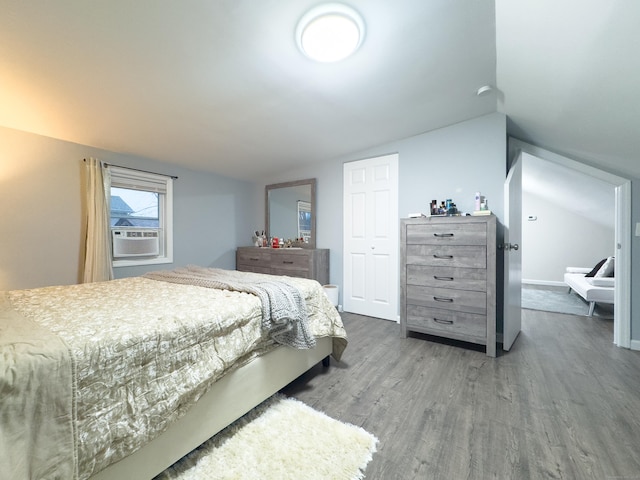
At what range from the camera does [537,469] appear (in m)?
1.15

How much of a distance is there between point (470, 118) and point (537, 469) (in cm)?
279

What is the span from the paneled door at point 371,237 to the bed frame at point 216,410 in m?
1.68

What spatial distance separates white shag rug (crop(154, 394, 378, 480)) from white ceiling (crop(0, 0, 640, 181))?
2.27 metres

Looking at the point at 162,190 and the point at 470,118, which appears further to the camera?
the point at 162,190

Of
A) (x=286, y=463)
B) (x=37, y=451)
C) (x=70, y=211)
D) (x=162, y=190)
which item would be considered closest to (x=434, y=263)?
(x=286, y=463)

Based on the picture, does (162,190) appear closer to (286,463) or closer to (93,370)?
(93,370)

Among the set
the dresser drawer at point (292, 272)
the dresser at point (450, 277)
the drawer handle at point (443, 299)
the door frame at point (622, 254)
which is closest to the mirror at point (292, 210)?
the dresser drawer at point (292, 272)

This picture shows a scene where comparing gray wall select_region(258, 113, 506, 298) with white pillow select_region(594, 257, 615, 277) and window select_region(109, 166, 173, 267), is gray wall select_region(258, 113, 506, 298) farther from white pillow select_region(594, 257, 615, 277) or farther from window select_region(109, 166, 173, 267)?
white pillow select_region(594, 257, 615, 277)

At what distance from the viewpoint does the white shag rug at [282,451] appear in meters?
1.12

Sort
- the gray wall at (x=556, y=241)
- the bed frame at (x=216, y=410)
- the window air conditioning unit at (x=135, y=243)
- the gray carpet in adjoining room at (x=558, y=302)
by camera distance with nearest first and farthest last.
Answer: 1. the bed frame at (x=216, y=410)
2. the window air conditioning unit at (x=135, y=243)
3. the gray carpet in adjoining room at (x=558, y=302)
4. the gray wall at (x=556, y=241)

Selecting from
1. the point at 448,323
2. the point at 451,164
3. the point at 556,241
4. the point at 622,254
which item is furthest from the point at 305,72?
the point at 556,241

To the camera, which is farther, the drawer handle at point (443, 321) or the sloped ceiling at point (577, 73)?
the drawer handle at point (443, 321)

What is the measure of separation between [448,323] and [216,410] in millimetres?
2061

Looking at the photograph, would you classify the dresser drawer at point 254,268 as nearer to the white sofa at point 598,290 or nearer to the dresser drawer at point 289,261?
the dresser drawer at point 289,261
